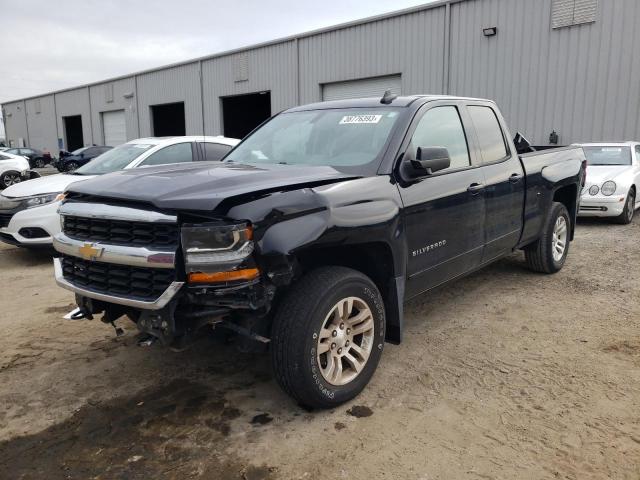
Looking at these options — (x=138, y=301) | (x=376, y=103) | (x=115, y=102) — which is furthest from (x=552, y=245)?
(x=115, y=102)

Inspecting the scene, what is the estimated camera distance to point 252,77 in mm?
21797

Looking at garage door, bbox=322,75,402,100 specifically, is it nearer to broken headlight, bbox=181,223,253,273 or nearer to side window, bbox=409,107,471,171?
side window, bbox=409,107,471,171

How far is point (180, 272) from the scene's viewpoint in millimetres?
2668

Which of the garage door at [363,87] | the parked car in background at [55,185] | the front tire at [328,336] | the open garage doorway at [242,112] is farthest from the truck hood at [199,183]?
the open garage doorway at [242,112]

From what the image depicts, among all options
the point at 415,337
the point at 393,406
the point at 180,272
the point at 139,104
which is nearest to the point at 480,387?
the point at 393,406

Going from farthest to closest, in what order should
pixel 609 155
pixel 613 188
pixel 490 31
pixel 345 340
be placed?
pixel 490 31 < pixel 609 155 < pixel 613 188 < pixel 345 340

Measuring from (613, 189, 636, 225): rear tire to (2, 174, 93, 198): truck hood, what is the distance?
893cm

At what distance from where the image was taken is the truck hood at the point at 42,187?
691 cm

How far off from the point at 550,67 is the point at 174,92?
18.5 m

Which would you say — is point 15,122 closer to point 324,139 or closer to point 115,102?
point 115,102

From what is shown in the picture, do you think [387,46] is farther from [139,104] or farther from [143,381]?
[139,104]

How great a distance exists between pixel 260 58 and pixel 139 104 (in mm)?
11063

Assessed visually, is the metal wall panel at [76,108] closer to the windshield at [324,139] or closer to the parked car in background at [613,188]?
the parked car in background at [613,188]

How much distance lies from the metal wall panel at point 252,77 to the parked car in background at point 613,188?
12.3 meters
